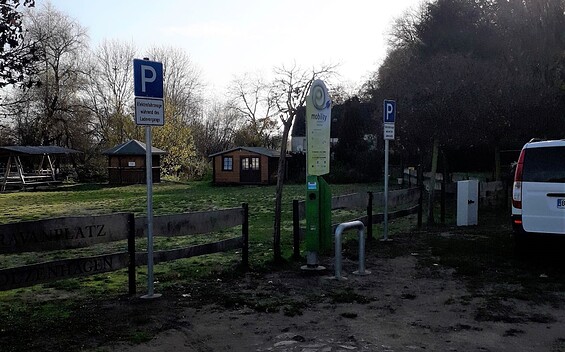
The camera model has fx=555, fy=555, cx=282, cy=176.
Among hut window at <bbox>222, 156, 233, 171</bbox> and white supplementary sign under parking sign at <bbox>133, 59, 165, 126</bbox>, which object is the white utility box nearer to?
white supplementary sign under parking sign at <bbox>133, 59, 165, 126</bbox>

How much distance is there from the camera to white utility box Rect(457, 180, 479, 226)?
1466cm

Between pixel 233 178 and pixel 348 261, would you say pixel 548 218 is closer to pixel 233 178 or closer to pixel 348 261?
pixel 348 261

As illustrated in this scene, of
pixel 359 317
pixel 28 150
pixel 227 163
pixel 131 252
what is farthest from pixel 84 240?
pixel 227 163

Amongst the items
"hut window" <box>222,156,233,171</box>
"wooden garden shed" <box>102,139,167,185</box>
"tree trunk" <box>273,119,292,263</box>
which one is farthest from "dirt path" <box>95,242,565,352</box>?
"wooden garden shed" <box>102,139,167,185</box>

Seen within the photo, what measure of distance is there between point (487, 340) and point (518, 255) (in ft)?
16.2

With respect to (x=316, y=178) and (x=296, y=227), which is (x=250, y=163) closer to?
(x=296, y=227)

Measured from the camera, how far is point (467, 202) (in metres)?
14.8

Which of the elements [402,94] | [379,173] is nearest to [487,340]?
[402,94]

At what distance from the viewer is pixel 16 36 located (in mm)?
11055

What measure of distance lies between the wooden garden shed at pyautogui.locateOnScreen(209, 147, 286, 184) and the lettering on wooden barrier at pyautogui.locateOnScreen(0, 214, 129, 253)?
34929 millimetres

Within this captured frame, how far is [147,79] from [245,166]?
119ft

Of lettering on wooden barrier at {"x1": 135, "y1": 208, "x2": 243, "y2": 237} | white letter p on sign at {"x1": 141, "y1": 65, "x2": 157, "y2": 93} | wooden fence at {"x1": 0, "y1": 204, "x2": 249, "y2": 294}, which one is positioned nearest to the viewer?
wooden fence at {"x1": 0, "y1": 204, "x2": 249, "y2": 294}

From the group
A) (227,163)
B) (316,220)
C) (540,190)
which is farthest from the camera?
(227,163)

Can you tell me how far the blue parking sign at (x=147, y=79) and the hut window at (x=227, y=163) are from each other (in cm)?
3666
